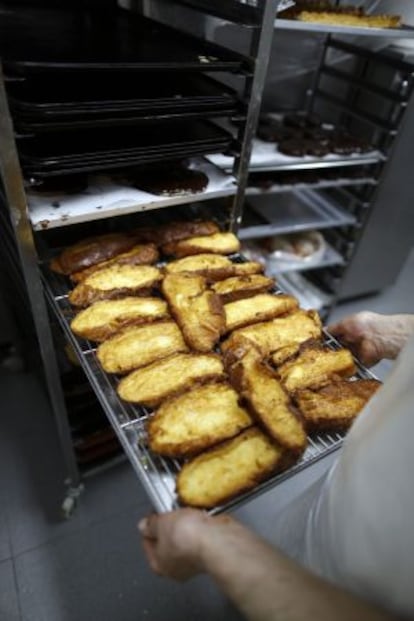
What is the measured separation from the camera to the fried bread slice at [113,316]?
Result: 3.77 feet

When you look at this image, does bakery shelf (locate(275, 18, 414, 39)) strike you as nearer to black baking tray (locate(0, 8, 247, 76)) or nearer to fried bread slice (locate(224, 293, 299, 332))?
black baking tray (locate(0, 8, 247, 76))

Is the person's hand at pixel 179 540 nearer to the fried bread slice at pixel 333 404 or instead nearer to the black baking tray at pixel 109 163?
the fried bread slice at pixel 333 404

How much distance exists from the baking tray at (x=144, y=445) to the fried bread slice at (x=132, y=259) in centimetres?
19

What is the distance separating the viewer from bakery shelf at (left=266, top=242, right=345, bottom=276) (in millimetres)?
2615

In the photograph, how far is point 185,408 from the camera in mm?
996

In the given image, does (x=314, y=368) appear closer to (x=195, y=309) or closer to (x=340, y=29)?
(x=195, y=309)

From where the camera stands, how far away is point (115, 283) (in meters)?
1.31

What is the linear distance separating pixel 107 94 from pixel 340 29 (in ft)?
3.38

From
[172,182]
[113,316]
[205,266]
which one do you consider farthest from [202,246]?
[113,316]

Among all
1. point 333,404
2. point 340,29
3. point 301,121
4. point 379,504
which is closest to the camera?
point 379,504

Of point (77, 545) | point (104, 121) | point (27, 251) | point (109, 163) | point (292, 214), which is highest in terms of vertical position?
point (104, 121)

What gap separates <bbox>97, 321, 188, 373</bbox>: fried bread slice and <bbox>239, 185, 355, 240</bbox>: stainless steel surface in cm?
124

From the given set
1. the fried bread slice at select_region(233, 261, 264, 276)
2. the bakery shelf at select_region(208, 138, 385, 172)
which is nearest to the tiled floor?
the fried bread slice at select_region(233, 261, 264, 276)

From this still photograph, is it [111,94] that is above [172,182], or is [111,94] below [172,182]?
above
